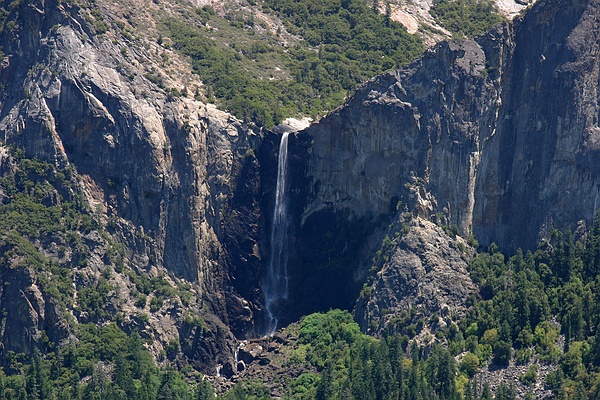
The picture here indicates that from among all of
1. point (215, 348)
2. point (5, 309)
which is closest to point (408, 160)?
point (215, 348)

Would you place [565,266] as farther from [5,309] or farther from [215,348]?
[5,309]

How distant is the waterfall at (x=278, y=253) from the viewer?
578 feet

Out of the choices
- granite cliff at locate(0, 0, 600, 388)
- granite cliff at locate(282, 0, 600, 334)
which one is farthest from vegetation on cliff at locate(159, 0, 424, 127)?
granite cliff at locate(282, 0, 600, 334)

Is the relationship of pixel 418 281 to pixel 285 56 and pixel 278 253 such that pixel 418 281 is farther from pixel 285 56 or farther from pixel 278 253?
pixel 285 56

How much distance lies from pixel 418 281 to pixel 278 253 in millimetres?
13915

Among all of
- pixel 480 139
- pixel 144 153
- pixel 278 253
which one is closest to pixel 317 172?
pixel 278 253

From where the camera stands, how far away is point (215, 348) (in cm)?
Result: 17062

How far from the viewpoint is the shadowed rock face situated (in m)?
171

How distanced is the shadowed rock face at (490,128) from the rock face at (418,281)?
2.38 metres

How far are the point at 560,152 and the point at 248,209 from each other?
82.0 feet

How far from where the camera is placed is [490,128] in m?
174

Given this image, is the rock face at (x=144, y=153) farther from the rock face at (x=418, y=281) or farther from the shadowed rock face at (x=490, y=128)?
the rock face at (x=418, y=281)

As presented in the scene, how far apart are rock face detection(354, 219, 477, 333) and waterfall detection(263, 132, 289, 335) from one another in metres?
7.86

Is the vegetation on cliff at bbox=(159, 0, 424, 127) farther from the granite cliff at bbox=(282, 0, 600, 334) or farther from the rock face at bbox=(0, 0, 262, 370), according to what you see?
the granite cliff at bbox=(282, 0, 600, 334)
